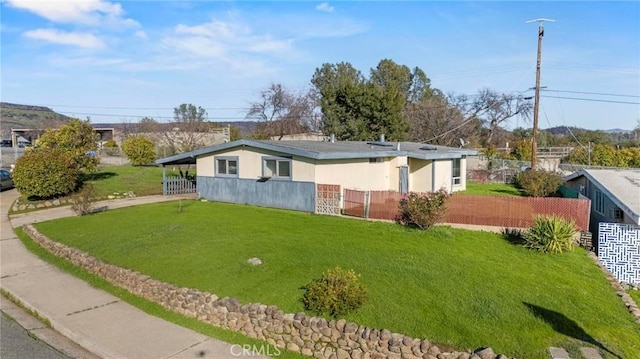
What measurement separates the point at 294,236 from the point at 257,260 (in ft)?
8.48

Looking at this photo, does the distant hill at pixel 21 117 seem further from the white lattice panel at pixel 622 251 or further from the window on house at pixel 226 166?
the white lattice panel at pixel 622 251

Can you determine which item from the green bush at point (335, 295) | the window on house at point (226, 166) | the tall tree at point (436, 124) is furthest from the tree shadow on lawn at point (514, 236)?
the tall tree at point (436, 124)

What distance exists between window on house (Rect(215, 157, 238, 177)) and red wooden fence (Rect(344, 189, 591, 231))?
781 cm

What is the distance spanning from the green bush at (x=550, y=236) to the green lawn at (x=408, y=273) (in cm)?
34

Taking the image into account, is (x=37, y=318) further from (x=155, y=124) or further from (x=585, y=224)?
(x=155, y=124)

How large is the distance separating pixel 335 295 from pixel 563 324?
3703mm

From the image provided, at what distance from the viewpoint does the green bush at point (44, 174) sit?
21.5 meters

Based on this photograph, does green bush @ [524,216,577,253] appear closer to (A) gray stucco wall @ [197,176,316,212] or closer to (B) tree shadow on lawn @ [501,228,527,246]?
(B) tree shadow on lawn @ [501,228,527,246]

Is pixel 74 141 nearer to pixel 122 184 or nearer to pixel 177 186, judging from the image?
pixel 122 184

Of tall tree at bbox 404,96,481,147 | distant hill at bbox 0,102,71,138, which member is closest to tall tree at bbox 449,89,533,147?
tall tree at bbox 404,96,481,147

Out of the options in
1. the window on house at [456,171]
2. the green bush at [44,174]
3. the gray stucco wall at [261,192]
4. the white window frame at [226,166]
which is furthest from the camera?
the window on house at [456,171]

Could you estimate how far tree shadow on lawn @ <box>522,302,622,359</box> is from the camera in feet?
22.3

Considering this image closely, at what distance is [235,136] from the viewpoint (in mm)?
54656

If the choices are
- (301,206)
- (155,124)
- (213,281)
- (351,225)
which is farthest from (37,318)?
(155,124)
